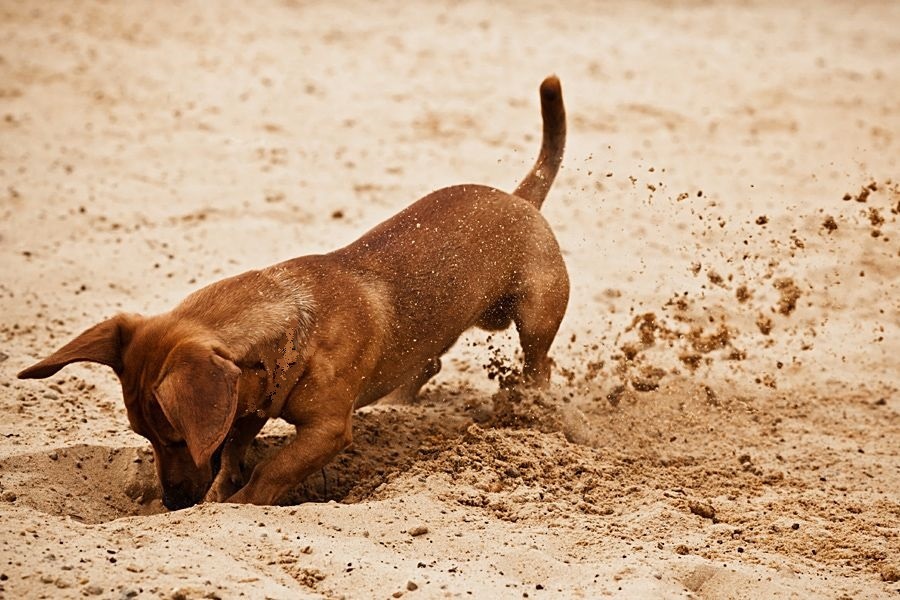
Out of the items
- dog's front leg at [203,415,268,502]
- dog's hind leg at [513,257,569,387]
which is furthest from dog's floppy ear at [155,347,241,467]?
dog's hind leg at [513,257,569,387]

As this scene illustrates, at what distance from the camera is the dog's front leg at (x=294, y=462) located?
4695 mm

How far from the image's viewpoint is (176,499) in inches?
184

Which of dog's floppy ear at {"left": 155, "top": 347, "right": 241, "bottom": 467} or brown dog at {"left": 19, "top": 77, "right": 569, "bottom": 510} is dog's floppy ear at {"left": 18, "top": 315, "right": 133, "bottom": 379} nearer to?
brown dog at {"left": 19, "top": 77, "right": 569, "bottom": 510}

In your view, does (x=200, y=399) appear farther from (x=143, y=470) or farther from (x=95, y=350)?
(x=143, y=470)

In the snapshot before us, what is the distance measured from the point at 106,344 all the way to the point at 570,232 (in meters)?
4.08

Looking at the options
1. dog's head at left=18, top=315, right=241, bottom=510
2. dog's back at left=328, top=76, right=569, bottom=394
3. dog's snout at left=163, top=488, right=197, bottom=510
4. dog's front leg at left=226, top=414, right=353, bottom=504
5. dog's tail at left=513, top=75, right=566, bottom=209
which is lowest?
dog's snout at left=163, top=488, right=197, bottom=510

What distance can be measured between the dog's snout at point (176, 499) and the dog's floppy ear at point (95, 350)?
1.87 feet

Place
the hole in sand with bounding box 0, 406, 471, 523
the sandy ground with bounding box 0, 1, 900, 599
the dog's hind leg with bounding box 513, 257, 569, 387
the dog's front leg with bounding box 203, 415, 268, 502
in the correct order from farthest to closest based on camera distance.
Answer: the dog's hind leg with bounding box 513, 257, 569, 387 → the dog's front leg with bounding box 203, 415, 268, 502 → the hole in sand with bounding box 0, 406, 471, 523 → the sandy ground with bounding box 0, 1, 900, 599

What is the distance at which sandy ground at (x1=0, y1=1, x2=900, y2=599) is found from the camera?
14.0ft

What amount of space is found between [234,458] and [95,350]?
0.95 meters

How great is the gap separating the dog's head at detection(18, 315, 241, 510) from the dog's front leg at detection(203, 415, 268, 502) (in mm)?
193

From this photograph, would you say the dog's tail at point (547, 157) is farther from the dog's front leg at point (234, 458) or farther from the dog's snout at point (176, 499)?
the dog's snout at point (176, 499)

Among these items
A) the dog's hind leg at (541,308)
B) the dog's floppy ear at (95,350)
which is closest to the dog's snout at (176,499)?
the dog's floppy ear at (95,350)

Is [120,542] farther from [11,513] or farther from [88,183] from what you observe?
[88,183]
